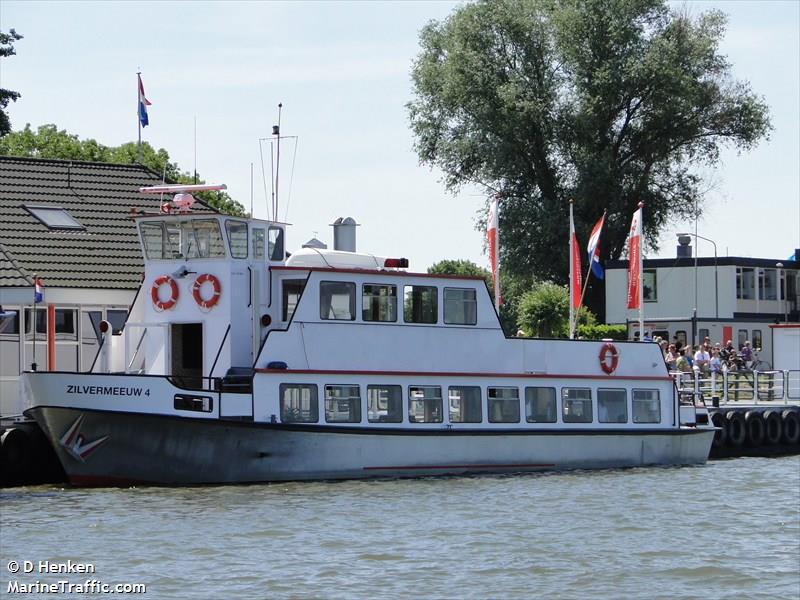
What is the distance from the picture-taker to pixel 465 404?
103ft

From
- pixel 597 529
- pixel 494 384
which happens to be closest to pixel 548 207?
pixel 494 384

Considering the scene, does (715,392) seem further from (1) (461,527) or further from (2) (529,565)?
(2) (529,565)

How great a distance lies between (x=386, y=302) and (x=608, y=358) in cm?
613

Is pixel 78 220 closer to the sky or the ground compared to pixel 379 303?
closer to the sky

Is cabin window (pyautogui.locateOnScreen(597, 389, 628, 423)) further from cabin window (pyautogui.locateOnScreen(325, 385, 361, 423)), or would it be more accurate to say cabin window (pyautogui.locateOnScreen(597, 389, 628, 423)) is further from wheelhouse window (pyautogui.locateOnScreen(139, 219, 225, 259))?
wheelhouse window (pyautogui.locateOnScreen(139, 219, 225, 259))

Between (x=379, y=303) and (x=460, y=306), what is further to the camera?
(x=460, y=306)

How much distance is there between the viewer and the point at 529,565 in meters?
21.1

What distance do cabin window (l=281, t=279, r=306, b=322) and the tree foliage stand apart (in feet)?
122

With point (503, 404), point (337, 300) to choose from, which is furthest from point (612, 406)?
point (337, 300)

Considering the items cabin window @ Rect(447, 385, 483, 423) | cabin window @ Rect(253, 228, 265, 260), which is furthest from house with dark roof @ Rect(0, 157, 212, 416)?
cabin window @ Rect(447, 385, 483, 423)

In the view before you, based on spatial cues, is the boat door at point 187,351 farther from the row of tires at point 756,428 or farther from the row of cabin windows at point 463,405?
the row of tires at point 756,428

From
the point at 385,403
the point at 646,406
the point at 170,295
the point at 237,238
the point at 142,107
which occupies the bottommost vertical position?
the point at 646,406

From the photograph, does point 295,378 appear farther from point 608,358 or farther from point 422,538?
point 608,358

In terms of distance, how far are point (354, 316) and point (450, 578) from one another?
1056 cm
